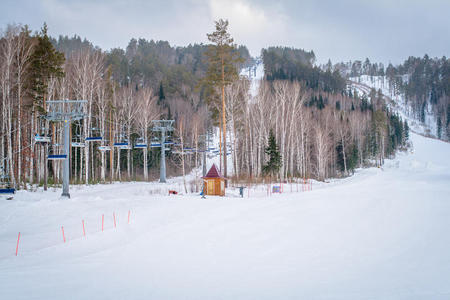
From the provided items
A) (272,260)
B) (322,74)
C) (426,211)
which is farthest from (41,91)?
(322,74)

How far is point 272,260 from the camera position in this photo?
8.10 m

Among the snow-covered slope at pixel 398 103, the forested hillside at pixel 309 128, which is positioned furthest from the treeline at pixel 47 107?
the snow-covered slope at pixel 398 103

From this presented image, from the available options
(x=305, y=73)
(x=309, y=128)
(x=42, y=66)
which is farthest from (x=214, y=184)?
(x=305, y=73)

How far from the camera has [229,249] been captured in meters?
9.10

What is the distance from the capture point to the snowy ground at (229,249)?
5.98 metres

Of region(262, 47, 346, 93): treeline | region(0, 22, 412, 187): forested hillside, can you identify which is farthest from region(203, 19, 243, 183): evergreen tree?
region(262, 47, 346, 93): treeline

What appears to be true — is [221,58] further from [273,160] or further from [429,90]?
[429,90]

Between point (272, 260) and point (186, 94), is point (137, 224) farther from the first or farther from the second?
point (186, 94)

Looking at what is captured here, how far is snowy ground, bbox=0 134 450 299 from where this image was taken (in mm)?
5984

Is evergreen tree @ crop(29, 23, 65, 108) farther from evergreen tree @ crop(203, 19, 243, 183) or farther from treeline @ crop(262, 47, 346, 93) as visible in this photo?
treeline @ crop(262, 47, 346, 93)

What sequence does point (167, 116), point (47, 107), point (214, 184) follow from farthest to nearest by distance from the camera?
point (167, 116)
point (47, 107)
point (214, 184)

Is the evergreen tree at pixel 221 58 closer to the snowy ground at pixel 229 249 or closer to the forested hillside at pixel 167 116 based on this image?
the forested hillside at pixel 167 116

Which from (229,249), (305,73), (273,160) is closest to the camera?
(229,249)

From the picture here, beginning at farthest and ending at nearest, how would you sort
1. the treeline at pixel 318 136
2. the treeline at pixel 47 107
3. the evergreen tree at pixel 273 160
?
1. the treeline at pixel 318 136
2. the evergreen tree at pixel 273 160
3. the treeline at pixel 47 107
